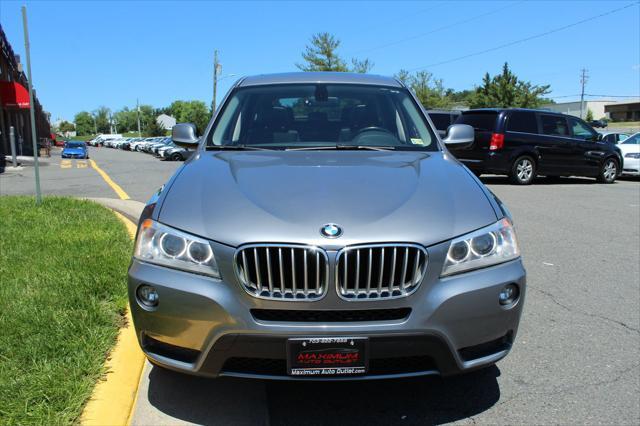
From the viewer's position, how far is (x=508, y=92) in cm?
5181

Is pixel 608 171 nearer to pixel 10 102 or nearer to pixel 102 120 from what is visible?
pixel 10 102

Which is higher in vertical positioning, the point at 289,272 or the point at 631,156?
the point at 289,272

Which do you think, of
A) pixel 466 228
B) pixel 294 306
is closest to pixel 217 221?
pixel 294 306

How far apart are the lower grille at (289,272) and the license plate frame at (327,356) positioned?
20 cm

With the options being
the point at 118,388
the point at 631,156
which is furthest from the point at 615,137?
the point at 118,388

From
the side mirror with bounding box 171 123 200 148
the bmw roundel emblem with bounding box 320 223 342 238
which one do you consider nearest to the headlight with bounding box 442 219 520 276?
the bmw roundel emblem with bounding box 320 223 342 238

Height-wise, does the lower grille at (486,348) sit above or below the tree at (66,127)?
below

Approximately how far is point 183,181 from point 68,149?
37301 millimetres

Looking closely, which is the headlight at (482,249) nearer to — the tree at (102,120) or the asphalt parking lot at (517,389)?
the asphalt parking lot at (517,389)

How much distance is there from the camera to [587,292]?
16.4 ft

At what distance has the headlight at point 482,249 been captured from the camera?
8.39 ft

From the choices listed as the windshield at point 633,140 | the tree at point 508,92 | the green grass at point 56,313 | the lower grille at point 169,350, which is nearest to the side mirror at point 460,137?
the lower grille at point 169,350

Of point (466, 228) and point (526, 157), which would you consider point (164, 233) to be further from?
point (526, 157)

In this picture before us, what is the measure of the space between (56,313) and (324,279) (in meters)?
2.26
